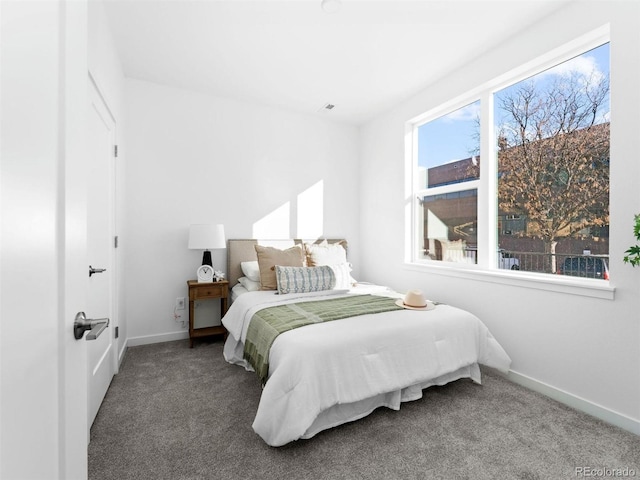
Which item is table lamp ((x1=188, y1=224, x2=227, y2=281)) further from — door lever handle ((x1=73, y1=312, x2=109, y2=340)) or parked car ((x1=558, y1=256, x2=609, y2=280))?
parked car ((x1=558, y1=256, x2=609, y2=280))

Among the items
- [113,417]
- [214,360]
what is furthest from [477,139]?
[113,417]

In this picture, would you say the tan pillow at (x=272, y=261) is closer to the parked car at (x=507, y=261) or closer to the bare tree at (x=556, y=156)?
the parked car at (x=507, y=261)

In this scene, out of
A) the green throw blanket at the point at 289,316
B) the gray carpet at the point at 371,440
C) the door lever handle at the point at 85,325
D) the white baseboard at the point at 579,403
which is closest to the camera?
the door lever handle at the point at 85,325

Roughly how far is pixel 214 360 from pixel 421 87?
350 cm

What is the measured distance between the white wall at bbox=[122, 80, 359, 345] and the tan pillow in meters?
0.68

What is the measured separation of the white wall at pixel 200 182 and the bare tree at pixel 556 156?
224 cm

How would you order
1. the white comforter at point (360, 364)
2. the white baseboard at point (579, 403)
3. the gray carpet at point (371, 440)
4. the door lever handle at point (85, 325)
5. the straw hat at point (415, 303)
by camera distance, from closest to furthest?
the door lever handle at point (85, 325), the gray carpet at point (371, 440), the white comforter at point (360, 364), the white baseboard at point (579, 403), the straw hat at point (415, 303)

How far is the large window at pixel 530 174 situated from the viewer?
2230 millimetres

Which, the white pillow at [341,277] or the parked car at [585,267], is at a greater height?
the parked car at [585,267]

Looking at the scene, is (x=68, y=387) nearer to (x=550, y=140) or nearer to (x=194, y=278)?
(x=194, y=278)

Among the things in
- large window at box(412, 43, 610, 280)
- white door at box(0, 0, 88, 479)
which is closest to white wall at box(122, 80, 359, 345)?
large window at box(412, 43, 610, 280)

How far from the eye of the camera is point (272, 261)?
10.4 feet

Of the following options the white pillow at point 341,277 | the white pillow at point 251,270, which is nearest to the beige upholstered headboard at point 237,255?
Answer: the white pillow at point 251,270

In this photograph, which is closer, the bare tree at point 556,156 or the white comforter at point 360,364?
the white comforter at point 360,364
